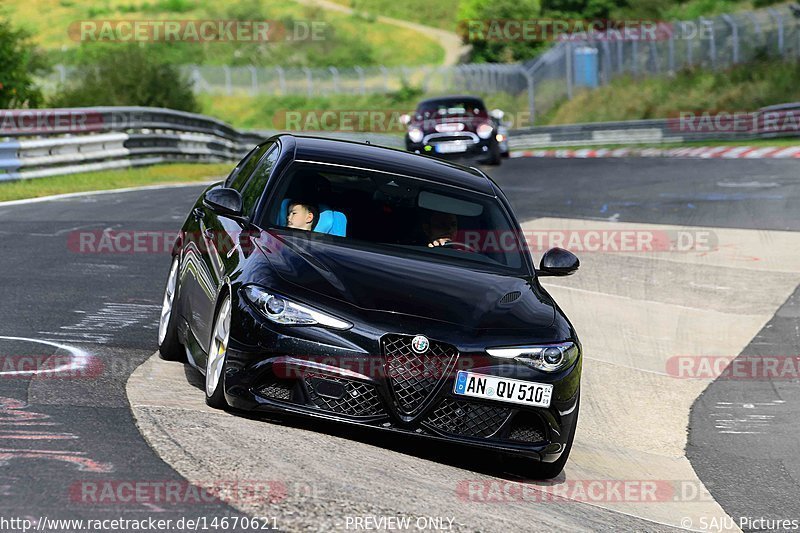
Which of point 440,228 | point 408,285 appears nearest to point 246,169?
point 440,228

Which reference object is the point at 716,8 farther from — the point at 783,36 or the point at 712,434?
the point at 712,434

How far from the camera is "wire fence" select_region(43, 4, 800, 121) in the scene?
1826 inches

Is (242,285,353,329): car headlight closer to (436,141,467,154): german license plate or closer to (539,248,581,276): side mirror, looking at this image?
(539,248,581,276): side mirror

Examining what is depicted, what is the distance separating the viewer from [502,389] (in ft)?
21.6

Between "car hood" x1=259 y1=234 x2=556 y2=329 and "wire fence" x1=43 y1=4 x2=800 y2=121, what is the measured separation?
28.6 metres

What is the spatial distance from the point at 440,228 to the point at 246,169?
1670 millimetres

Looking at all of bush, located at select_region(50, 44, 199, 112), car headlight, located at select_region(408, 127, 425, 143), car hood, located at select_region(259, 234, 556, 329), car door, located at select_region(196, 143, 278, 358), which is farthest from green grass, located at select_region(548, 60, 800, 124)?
car hood, located at select_region(259, 234, 556, 329)

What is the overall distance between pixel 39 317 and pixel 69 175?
1415cm

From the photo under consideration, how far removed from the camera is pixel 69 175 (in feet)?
74.9

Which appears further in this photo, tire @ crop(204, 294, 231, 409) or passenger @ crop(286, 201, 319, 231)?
passenger @ crop(286, 201, 319, 231)

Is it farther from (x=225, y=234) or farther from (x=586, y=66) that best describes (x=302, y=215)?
(x=586, y=66)

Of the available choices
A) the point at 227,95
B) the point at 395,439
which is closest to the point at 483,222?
the point at 395,439

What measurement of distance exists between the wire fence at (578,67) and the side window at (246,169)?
26449mm
